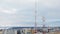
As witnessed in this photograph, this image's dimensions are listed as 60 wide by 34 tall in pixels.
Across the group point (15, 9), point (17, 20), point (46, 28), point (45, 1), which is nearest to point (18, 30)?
point (17, 20)

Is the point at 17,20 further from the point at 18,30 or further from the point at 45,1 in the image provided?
the point at 45,1

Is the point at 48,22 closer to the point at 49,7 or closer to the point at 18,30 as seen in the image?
the point at 49,7

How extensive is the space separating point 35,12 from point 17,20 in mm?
1409

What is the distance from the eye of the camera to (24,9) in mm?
5812

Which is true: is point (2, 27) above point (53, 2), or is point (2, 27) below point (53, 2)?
below

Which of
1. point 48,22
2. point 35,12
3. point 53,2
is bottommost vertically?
point 48,22

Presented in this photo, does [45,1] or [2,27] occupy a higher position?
[45,1]

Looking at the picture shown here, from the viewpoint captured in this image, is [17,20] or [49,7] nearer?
[49,7]

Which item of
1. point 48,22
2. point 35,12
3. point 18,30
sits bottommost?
point 18,30

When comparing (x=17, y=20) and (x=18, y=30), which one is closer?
(x=17, y=20)

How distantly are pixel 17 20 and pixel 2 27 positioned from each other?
91cm

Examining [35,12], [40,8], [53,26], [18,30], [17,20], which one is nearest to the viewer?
[35,12]

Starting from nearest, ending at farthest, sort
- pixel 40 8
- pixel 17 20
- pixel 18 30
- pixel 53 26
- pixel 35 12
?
pixel 35 12
pixel 40 8
pixel 53 26
pixel 17 20
pixel 18 30

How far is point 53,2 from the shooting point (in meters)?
5.22
